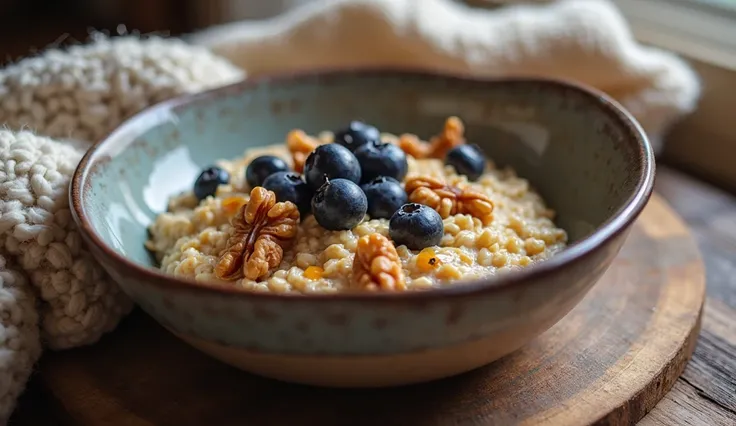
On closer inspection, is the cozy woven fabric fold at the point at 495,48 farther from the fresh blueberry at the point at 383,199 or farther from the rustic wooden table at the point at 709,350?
the fresh blueberry at the point at 383,199

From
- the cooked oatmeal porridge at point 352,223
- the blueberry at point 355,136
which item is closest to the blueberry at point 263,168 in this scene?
the cooked oatmeal porridge at point 352,223

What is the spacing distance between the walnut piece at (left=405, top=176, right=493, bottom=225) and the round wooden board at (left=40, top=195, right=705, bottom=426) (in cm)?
18

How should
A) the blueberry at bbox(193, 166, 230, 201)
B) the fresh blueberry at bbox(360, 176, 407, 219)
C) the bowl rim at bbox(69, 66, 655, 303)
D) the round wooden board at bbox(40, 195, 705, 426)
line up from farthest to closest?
1. the blueberry at bbox(193, 166, 230, 201)
2. the fresh blueberry at bbox(360, 176, 407, 219)
3. the round wooden board at bbox(40, 195, 705, 426)
4. the bowl rim at bbox(69, 66, 655, 303)

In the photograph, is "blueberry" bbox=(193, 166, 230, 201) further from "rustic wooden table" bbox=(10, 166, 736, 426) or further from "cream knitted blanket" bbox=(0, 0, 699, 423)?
"rustic wooden table" bbox=(10, 166, 736, 426)

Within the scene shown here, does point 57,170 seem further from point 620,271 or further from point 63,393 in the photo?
point 620,271

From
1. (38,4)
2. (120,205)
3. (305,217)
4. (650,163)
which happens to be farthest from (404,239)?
(38,4)

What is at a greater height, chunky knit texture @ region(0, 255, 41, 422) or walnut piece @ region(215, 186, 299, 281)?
walnut piece @ region(215, 186, 299, 281)

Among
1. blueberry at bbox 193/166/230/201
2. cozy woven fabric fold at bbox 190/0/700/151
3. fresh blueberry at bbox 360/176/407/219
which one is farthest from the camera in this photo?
cozy woven fabric fold at bbox 190/0/700/151

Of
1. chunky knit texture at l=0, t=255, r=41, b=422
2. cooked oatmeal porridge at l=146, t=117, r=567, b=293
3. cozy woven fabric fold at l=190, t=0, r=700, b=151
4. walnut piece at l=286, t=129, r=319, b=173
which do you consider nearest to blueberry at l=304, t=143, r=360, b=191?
cooked oatmeal porridge at l=146, t=117, r=567, b=293

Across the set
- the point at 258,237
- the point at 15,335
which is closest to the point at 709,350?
the point at 258,237

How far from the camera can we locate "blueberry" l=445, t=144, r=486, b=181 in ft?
3.63

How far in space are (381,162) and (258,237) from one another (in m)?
0.22

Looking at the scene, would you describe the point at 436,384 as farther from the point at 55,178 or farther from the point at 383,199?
the point at 55,178

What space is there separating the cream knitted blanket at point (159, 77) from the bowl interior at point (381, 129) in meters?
0.07
